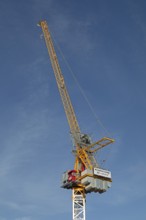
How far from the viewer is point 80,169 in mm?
176250

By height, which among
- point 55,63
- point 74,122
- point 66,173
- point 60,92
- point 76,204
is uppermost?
point 55,63

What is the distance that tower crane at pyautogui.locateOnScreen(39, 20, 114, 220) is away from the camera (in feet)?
539

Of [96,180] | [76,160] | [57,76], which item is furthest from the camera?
[57,76]

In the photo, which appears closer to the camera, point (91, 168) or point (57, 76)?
point (91, 168)

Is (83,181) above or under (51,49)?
under

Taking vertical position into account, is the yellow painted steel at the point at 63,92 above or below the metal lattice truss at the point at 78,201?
above

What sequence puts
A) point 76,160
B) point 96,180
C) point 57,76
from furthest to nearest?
point 57,76 < point 76,160 < point 96,180

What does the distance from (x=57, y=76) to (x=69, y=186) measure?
175 feet

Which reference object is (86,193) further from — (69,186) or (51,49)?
(51,49)

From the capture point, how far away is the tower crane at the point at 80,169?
164250mm

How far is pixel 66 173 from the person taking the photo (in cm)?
17175

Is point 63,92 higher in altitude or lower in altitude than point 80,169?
higher

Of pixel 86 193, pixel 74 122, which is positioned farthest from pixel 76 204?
pixel 74 122

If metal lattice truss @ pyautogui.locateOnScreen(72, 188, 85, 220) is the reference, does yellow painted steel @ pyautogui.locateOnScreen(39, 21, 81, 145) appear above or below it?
above
